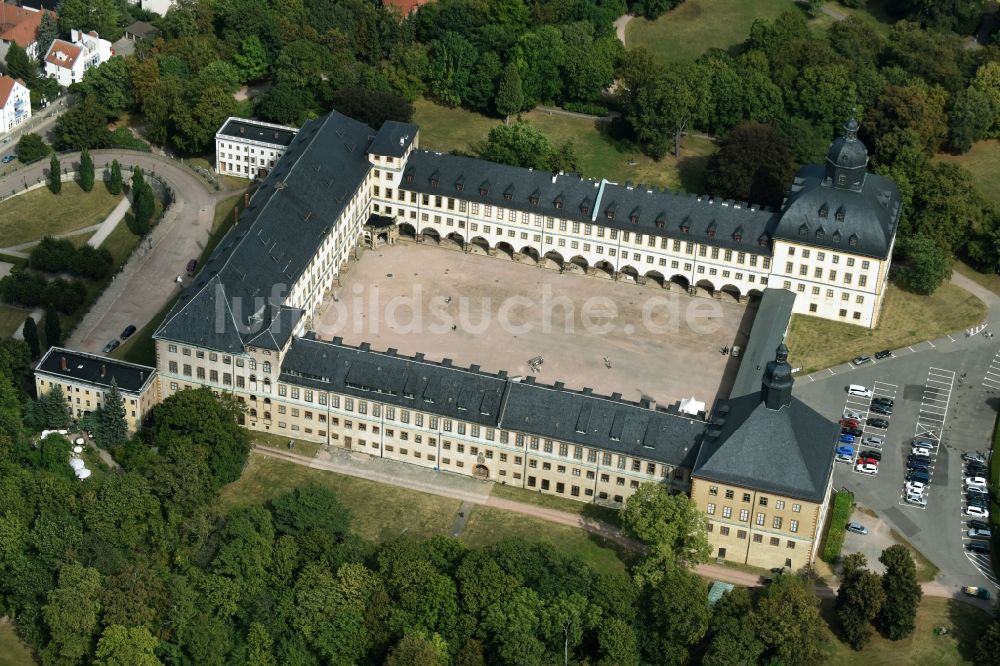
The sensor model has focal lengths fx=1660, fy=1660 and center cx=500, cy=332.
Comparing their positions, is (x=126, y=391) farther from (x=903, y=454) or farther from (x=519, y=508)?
(x=903, y=454)

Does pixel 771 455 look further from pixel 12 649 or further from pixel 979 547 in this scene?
pixel 12 649

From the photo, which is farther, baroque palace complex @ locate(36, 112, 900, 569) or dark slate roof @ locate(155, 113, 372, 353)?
dark slate roof @ locate(155, 113, 372, 353)

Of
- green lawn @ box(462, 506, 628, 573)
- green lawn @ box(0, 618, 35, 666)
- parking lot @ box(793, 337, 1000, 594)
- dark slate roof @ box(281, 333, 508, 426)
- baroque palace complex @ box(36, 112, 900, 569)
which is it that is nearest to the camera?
green lawn @ box(0, 618, 35, 666)

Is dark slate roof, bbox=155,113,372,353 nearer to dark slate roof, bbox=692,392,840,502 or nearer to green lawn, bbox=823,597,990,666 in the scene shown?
dark slate roof, bbox=692,392,840,502

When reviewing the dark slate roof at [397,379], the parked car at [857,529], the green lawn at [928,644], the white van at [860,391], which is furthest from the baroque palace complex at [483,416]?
the white van at [860,391]

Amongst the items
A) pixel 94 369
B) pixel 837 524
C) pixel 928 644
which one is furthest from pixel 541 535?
pixel 94 369

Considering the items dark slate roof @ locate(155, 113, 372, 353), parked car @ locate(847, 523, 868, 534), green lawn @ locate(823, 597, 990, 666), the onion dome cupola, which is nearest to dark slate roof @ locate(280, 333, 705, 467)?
dark slate roof @ locate(155, 113, 372, 353)

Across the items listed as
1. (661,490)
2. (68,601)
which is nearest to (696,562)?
(661,490)
